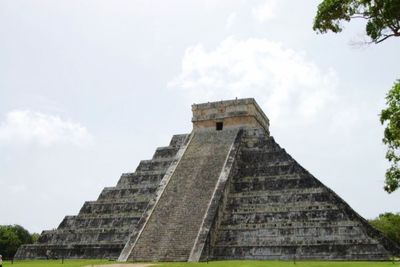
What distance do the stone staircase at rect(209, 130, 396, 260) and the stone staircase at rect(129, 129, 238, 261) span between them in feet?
3.35

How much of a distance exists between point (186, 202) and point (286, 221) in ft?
14.5

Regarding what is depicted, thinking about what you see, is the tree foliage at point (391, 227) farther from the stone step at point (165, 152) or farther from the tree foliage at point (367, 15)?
the tree foliage at point (367, 15)

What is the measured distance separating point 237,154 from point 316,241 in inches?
274

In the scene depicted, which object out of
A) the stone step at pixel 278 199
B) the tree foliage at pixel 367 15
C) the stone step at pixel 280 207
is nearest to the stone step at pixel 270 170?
the stone step at pixel 278 199

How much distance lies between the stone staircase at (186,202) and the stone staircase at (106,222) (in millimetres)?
1161

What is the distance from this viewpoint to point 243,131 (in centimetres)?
2516

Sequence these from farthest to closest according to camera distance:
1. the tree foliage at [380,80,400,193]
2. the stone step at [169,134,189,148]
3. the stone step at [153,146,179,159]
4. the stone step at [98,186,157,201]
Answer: the stone step at [169,134,189,148], the stone step at [153,146,179,159], the stone step at [98,186,157,201], the tree foliage at [380,80,400,193]

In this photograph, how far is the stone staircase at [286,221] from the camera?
55.9 ft

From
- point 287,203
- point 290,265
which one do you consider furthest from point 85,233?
point 290,265

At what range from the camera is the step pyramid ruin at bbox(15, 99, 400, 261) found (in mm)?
17750

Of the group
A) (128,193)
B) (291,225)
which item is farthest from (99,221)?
(291,225)

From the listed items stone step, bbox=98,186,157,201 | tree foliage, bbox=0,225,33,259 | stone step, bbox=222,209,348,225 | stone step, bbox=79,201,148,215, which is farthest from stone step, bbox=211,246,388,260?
tree foliage, bbox=0,225,33,259

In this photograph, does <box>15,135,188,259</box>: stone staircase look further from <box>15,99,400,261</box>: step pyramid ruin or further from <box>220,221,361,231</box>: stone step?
<box>220,221,361,231</box>: stone step

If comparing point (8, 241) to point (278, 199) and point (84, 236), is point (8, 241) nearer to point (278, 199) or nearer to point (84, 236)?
point (84, 236)
